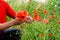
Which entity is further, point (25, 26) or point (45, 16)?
point (45, 16)

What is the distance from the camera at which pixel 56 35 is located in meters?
3.86

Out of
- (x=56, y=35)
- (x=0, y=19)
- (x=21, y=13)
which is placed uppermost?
(x=21, y=13)

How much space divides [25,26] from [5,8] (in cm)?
93

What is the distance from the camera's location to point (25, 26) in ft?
12.7

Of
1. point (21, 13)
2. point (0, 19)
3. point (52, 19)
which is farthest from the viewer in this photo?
point (52, 19)

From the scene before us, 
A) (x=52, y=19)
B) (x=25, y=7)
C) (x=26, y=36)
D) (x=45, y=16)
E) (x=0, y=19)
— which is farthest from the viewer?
(x=25, y=7)

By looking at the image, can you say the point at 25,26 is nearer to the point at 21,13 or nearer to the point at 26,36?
the point at 26,36

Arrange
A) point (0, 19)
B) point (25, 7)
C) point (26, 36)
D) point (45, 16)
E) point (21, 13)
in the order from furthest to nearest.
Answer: point (25, 7)
point (45, 16)
point (26, 36)
point (0, 19)
point (21, 13)

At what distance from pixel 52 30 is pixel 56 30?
66 millimetres

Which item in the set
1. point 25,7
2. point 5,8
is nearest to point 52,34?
point 5,8

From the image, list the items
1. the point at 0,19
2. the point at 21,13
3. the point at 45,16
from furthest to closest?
the point at 45,16
the point at 0,19
the point at 21,13

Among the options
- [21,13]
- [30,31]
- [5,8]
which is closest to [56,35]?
[30,31]

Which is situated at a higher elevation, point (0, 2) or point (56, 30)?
point (0, 2)

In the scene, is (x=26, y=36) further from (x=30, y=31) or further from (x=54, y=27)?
(x=54, y=27)
